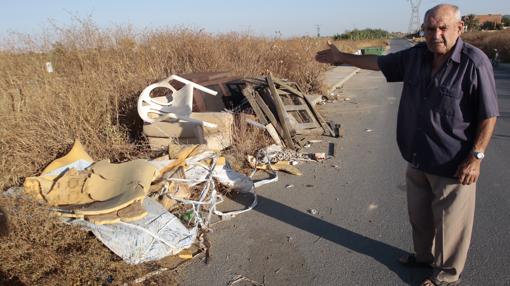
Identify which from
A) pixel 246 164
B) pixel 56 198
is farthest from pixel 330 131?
pixel 56 198

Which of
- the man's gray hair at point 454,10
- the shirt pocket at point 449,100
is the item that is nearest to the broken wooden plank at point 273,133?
the shirt pocket at point 449,100

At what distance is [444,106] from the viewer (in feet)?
8.11

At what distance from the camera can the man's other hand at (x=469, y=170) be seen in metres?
2.42

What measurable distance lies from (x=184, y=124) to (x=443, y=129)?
12.8 ft

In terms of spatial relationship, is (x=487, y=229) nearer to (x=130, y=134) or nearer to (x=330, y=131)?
(x=330, y=131)

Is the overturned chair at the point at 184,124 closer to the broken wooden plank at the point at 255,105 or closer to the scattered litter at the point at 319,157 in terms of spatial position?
the broken wooden plank at the point at 255,105

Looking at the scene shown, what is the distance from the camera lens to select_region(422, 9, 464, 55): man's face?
2.35m

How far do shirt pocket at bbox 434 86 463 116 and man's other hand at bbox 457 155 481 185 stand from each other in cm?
33

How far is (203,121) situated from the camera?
571cm


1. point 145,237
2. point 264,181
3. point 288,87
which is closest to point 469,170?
point 145,237

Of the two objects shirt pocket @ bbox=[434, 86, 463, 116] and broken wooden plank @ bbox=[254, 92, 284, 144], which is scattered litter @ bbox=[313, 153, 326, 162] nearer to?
broken wooden plank @ bbox=[254, 92, 284, 144]

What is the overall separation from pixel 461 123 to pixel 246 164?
3425 millimetres

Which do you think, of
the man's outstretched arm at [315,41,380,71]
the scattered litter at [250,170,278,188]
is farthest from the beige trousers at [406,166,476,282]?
the scattered litter at [250,170,278,188]

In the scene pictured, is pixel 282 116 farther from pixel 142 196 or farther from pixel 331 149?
pixel 142 196
